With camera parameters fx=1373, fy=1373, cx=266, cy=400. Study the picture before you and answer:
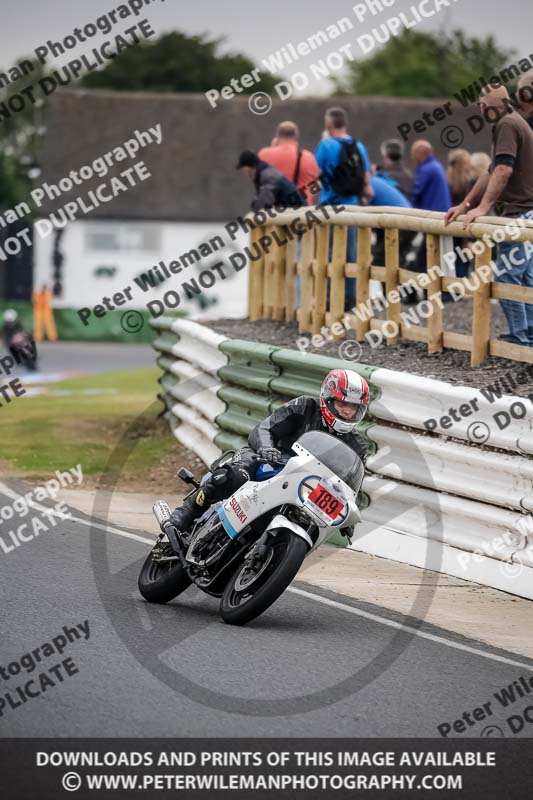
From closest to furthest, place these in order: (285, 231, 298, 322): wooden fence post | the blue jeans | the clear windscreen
A: the clear windscreen → the blue jeans → (285, 231, 298, 322): wooden fence post

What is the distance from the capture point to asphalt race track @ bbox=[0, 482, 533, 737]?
585cm

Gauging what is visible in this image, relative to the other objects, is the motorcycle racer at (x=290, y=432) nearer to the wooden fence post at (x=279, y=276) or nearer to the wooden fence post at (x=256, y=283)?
the wooden fence post at (x=279, y=276)

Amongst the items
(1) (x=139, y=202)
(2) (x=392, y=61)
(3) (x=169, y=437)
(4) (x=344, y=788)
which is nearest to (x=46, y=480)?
(3) (x=169, y=437)

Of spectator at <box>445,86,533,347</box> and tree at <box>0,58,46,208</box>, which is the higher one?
tree at <box>0,58,46,208</box>

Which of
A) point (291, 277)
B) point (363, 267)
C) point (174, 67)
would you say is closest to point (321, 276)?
point (363, 267)

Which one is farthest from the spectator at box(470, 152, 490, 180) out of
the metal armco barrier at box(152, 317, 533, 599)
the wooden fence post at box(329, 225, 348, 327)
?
the metal armco barrier at box(152, 317, 533, 599)

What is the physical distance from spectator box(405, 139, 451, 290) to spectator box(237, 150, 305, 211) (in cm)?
137

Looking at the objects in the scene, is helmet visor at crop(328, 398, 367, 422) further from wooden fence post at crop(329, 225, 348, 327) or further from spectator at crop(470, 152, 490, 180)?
spectator at crop(470, 152, 490, 180)

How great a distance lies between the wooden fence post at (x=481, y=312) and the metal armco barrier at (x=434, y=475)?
699mm

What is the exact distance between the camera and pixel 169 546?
310 inches

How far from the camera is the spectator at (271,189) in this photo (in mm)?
14000

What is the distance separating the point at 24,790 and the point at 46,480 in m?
7.76

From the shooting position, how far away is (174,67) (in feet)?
242

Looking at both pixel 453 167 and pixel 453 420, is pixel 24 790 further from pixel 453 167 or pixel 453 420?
pixel 453 167
